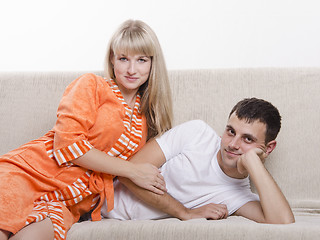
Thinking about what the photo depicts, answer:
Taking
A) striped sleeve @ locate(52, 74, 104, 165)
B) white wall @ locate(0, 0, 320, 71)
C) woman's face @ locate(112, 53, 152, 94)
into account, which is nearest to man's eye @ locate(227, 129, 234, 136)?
woman's face @ locate(112, 53, 152, 94)

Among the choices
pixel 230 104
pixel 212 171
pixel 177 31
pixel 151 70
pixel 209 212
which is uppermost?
pixel 177 31

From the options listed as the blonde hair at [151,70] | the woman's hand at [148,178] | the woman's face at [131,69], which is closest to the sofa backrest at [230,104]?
the blonde hair at [151,70]

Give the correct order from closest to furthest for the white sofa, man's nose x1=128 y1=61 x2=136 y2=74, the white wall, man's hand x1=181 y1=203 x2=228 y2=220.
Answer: man's hand x1=181 y1=203 x2=228 y2=220 → man's nose x1=128 y1=61 x2=136 y2=74 → the white sofa → the white wall

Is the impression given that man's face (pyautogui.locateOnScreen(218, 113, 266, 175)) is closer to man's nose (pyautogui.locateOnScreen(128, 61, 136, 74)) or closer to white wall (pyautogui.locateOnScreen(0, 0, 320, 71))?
man's nose (pyautogui.locateOnScreen(128, 61, 136, 74))

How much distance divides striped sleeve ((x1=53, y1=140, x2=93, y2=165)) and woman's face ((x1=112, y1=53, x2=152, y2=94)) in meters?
0.31

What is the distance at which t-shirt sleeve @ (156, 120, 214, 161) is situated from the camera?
184 centimetres

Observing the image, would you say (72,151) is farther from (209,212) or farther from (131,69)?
(209,212)

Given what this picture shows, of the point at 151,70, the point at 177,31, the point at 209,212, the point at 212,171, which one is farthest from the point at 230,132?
the point at 177,31

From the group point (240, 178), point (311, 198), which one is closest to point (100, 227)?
point (240, 178)

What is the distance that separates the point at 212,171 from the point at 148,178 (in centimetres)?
27

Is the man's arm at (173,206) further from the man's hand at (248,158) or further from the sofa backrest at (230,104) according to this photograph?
the sofa backrest at (230,104)

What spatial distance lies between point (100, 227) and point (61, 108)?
49cm

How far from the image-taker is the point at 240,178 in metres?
1.78

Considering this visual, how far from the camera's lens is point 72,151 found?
164cm
